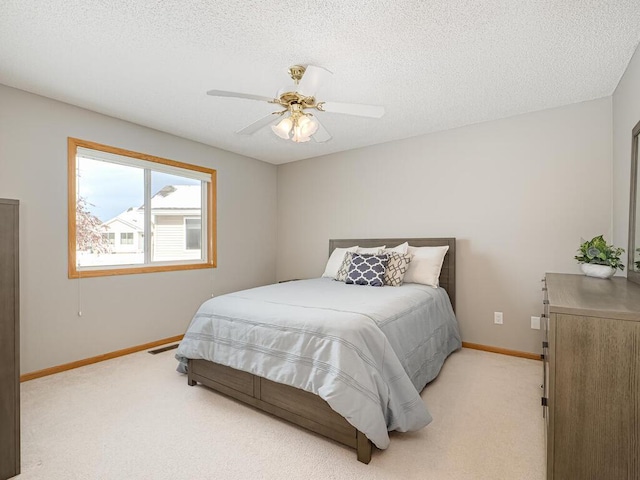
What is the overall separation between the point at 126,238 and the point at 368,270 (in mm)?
2532

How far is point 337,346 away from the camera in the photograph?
1.77 metres

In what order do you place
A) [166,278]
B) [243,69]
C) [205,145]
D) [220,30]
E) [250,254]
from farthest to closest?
1. [250,254]
2. [205,145]
3. [166,278]
4. [243,69]
5. [220,30]

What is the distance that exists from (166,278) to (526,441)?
3.49m

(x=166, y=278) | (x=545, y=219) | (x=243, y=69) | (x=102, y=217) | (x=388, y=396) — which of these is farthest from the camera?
(x=166, y=278)

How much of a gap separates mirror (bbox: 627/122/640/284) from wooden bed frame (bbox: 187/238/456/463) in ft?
6.25

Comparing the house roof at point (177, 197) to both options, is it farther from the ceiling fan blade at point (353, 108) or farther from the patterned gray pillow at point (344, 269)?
the ceiling fan blade at point (353, 108)

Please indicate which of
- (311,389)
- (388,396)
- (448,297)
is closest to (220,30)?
(311,389)

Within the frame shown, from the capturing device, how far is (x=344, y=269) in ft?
11.8

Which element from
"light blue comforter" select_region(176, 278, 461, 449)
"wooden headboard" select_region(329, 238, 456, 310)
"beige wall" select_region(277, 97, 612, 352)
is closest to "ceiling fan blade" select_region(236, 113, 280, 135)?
"light blue comforter" select_region(176, 278, 461, 449)

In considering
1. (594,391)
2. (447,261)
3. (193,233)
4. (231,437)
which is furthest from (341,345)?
(193,233)

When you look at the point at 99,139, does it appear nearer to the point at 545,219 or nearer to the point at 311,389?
the point at 311,389

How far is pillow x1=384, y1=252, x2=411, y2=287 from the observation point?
3182 millimetres

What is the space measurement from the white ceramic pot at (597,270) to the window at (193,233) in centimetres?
386

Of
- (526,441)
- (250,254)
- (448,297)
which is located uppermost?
(250,254)
